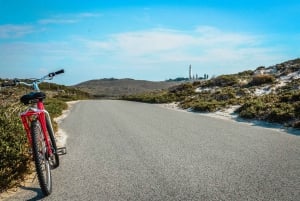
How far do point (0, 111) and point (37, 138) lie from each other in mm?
3462

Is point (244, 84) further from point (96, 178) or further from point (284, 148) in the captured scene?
point (96, 178)

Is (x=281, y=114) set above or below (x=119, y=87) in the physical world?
below

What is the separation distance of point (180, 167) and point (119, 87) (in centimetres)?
9898

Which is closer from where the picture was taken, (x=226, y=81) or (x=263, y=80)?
(x=263, y=80)

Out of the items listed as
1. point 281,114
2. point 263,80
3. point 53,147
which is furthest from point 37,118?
point 263,80

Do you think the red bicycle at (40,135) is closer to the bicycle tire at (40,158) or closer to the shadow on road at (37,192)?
the bicycle tire at (40,158)

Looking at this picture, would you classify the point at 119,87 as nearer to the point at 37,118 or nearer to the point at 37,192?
the point at 37,118

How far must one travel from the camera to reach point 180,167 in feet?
22.9

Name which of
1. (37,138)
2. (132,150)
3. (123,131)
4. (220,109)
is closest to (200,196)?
(37,138)

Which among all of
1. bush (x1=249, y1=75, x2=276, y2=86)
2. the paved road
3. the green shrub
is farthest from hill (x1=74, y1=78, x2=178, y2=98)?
the paved road

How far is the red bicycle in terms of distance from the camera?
5375 millimetres

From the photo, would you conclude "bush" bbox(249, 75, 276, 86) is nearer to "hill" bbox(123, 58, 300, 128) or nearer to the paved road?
"hill" bbox(123, 58, 300, 128)

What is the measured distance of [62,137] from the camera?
1172cm

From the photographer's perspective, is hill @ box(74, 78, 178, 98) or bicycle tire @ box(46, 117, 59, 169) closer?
bicycle tire @ box(46, 117, 59, 169)
